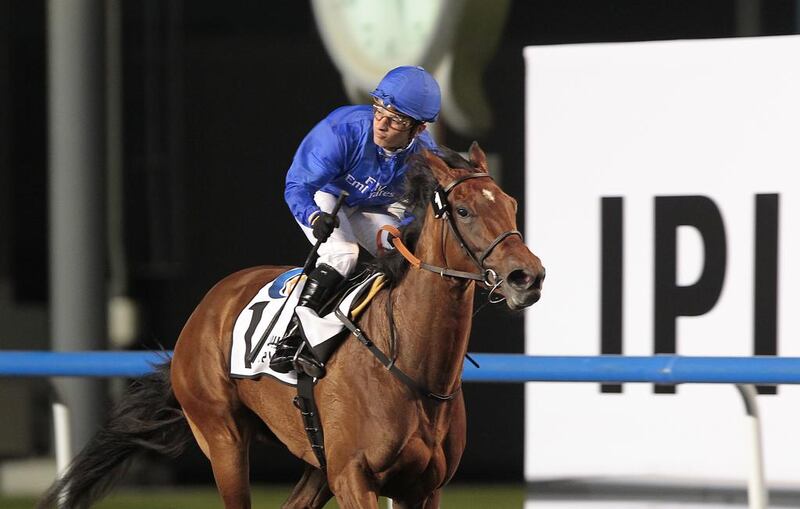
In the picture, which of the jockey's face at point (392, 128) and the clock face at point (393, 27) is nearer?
the jockey's face at point (392, 128)

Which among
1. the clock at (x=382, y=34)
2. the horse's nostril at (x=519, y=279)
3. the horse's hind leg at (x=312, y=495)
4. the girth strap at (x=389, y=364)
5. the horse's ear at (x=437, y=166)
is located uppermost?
the clock at (x=382, y=34)

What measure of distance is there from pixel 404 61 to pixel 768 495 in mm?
2002

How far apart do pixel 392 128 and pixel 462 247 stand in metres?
0.42

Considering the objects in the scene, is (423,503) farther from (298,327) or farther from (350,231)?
(350,231)

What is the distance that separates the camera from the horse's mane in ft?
10.6

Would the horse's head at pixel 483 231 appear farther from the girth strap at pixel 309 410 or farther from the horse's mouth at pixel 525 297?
the girth strap at pixel 309 410

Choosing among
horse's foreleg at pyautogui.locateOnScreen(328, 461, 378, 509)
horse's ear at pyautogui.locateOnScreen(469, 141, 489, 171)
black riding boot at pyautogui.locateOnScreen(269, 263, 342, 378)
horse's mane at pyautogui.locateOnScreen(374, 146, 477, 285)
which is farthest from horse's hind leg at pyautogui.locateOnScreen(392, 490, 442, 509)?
horse's ear at pyautogui.locateOnScreen(469, 141, 489, 171)

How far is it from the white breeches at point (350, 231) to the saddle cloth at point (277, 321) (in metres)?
0.07

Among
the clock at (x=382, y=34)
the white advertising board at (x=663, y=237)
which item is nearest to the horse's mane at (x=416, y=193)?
the white advertising board at (x=663, y=237)

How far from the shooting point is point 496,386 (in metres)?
5.29

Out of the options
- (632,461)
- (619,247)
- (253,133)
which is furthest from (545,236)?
(253,133)

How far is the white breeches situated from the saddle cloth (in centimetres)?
7

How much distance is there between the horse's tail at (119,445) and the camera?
416 centimetres

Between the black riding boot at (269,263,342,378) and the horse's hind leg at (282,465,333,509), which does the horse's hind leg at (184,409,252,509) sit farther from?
the black riding boot at (269,263,342,378)
